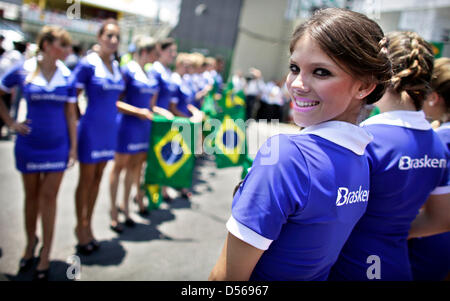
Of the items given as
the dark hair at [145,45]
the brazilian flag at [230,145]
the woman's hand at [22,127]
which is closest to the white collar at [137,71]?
the dark hair at [145,45]

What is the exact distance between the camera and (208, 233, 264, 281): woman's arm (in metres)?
0.87

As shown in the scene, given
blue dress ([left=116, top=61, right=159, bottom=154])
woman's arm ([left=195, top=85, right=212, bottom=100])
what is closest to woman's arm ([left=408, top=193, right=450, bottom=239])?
blue dress ([left=116, top=61, right=159, bottom=154])

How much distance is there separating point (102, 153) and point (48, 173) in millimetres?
539

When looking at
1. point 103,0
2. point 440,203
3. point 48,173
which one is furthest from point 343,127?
point 103,0

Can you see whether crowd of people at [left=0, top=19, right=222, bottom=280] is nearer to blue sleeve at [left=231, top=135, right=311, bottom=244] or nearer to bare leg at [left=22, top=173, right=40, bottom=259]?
bare leg at [left=22, top=173, right=40, bottom=259]

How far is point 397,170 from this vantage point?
124cm

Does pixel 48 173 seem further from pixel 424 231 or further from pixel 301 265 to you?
pixel 424 231

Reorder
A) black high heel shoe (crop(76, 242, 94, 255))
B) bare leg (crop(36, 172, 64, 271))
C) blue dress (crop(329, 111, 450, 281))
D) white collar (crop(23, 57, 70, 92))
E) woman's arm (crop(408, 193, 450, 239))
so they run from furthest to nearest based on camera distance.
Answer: black high heel shoe (crop(76, 242, 94, 255)), bare leg (crop(36, 172, 64, 271)), white collar (crop(23, 57, 70, 92)), woman's arm (crop(408, 193, 450, 239)), blue dress (crop(329, 111, 450, 281))

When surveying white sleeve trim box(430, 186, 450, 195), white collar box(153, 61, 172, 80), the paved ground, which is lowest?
the paved ground

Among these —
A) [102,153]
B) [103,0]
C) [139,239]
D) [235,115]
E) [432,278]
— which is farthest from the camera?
[103,0]

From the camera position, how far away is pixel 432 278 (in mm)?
1720

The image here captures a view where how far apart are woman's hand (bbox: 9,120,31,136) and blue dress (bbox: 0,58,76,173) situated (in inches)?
1.0

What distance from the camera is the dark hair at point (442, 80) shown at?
5.72 feet

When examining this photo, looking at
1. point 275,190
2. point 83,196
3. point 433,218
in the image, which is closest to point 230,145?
point 83,196
